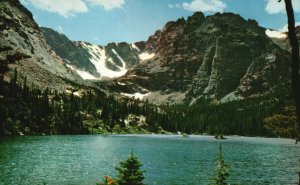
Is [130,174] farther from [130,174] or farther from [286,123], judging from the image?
[286,123]

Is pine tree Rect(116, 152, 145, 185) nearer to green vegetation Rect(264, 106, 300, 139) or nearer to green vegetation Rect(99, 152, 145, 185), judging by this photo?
green vegetation Rect(99, 152, 145, 185)

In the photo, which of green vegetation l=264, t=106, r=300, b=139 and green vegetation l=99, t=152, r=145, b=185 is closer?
green vegetation l=99, t=152, r=145, b=185

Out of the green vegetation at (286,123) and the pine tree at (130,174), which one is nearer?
the pine tree at (130,174)

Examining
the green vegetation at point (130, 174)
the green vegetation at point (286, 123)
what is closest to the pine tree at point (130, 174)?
the green vegetation at point (130, 174)

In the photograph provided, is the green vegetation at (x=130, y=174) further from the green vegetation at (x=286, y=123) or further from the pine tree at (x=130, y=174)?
the green vegetation at (x=286, y=123)

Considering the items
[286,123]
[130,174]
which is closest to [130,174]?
[130,174]

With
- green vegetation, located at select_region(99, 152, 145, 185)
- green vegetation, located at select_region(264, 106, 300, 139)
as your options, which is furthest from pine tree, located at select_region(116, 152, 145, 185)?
green vegetation, located at select_region(264, 106, 300, 139)

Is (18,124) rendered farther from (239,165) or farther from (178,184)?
(178,184)

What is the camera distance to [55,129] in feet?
631

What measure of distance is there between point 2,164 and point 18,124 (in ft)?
350

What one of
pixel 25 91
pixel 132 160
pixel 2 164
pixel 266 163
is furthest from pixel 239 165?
pixel 25 91

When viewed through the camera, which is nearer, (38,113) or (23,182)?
(23,182)

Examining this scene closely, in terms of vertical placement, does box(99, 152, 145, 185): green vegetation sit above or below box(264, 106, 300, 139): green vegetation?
below

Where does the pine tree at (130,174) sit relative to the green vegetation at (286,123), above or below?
below
